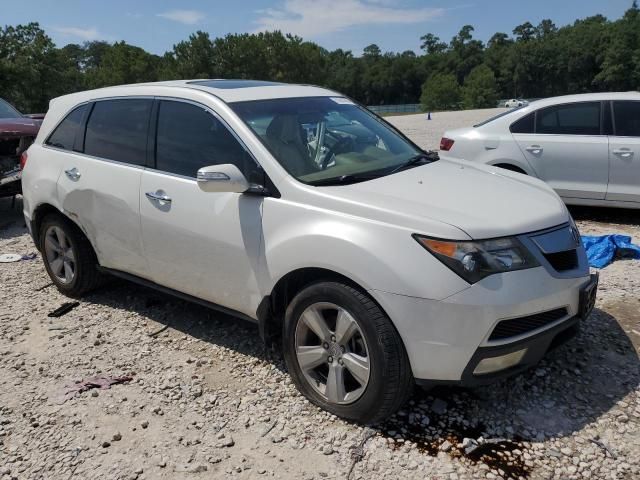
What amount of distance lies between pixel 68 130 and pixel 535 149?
5.18m

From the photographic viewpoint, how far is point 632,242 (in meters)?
5.94

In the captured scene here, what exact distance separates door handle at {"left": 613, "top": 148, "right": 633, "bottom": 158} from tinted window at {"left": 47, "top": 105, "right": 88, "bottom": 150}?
221 inches

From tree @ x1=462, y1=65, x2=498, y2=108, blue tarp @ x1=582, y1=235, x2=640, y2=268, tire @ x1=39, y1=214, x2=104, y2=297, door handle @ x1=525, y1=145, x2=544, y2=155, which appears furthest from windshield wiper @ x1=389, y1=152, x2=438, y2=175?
tree @ x1=462, y1=65, x2=498, y2=108

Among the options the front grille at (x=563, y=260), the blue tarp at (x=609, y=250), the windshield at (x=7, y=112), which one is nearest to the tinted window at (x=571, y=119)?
the blue tarp at (x=609, y=250)

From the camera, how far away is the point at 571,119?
22.1ft

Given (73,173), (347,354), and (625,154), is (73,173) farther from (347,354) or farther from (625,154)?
(625,154)

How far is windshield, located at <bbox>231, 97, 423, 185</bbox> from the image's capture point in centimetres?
338

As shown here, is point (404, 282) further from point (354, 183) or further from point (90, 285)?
point (90, 285)

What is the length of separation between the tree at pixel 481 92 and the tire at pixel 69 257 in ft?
279

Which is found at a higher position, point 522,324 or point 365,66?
point 365,66

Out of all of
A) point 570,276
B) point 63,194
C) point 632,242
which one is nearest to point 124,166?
point 63,194

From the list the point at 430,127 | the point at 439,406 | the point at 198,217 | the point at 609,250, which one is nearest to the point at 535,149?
the point at 609,250

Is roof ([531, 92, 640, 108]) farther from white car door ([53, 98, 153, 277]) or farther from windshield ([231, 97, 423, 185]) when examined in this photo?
white car door ([53, 98, 153, 277])

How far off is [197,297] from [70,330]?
134 centimetres
